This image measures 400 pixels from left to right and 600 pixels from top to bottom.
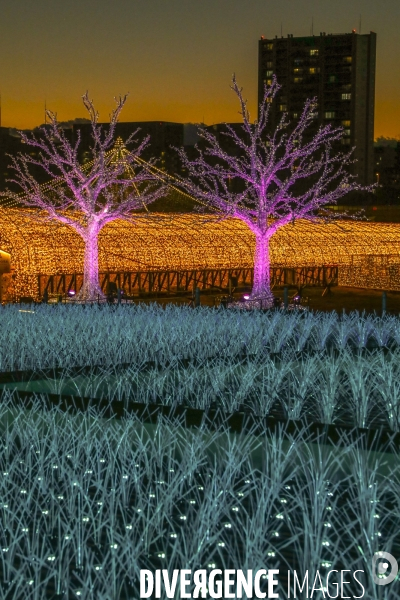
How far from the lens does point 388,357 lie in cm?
1141

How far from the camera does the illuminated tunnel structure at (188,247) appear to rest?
25.0 metres

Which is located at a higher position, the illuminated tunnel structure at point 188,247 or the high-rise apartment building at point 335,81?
the high-rise apartment building at point 335,81

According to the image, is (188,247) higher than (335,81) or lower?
lower

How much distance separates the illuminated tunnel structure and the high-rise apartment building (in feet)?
311

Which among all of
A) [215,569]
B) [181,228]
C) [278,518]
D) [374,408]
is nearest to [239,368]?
[374,408]

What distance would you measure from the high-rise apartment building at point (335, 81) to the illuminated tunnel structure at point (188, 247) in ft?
311

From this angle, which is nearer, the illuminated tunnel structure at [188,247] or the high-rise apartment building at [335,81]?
the illuminated tunnel structure at [188,247]

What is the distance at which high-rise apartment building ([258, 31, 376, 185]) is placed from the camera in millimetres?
129625

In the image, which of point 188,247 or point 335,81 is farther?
point 335,81

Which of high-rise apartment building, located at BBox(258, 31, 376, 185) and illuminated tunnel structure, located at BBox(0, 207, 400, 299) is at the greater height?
high-rise apartment building, located at BBox(258, 31, 376, 185)

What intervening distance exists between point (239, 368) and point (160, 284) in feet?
59.4

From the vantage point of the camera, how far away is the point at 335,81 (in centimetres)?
13212

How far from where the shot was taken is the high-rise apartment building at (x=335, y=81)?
12962 centimetres

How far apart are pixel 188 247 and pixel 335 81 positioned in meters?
109
